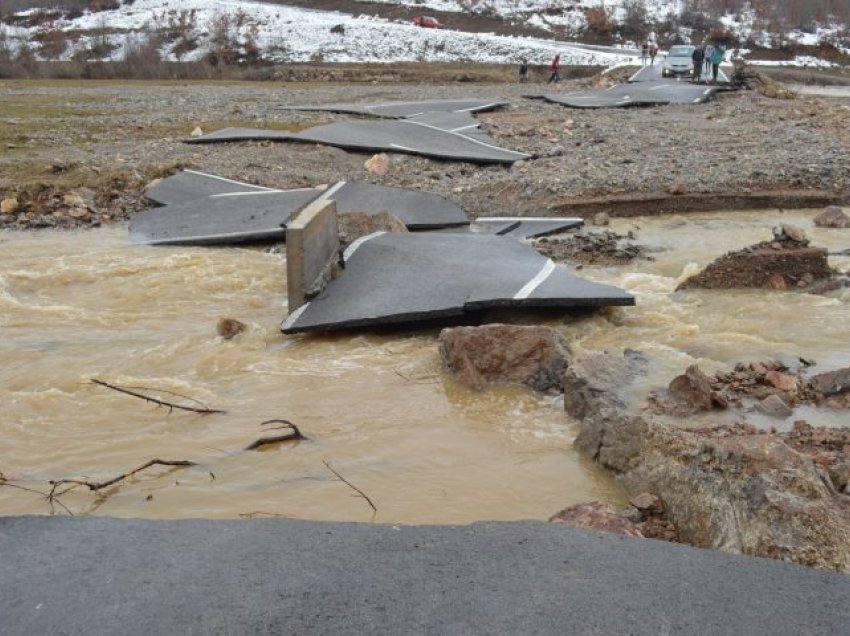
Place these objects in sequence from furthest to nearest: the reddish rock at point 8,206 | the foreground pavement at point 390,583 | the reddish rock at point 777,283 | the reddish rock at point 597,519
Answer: the reddish rock at point 8,206, the reddish rock at point 777,283, the reddish rock at point 597,519, the foreground pavement at point 390,583

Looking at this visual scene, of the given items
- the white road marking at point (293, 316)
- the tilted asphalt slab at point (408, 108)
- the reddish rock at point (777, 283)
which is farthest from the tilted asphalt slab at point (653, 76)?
the white road marking at point (293, 316)

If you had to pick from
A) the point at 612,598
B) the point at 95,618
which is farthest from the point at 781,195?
the point at 95,618

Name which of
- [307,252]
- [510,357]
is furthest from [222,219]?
[510,357]

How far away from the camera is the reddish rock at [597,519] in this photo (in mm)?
4574

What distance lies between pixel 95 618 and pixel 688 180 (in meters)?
12.8

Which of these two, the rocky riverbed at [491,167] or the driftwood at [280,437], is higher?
the rocky riverbed at [491,167]

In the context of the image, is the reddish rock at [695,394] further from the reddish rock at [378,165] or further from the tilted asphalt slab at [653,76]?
the tilted asphalt slab at [653,76]

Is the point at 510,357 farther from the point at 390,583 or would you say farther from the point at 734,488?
the point at 390,583

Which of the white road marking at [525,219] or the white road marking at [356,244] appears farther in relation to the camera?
the white road marking at [525,219]

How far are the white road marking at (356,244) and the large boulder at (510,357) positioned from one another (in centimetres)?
295

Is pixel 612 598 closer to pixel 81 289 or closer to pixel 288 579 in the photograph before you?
pixel 288 579

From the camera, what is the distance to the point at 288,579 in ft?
13.2

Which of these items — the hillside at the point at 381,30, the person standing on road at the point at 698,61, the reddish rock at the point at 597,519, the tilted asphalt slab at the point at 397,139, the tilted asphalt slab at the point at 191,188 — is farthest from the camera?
the hillside at the point at 381,30

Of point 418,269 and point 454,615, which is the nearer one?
point 454,615
